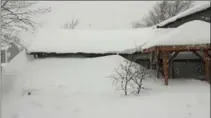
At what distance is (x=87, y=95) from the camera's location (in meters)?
13.1

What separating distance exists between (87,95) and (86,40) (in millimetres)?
8526

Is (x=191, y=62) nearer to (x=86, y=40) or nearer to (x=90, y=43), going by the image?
(x=90, y=43)

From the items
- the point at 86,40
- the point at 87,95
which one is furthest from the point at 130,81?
the point at 86,40

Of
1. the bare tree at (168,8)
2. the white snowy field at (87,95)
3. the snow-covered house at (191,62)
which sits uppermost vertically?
the bare tree at (168,8)

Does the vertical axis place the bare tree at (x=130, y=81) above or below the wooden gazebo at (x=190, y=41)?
below

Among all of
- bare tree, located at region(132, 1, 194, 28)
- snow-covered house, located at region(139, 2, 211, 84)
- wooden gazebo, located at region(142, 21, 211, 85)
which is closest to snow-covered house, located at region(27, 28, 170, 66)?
snow-covered house, located at region(139, 2, 211, 84)

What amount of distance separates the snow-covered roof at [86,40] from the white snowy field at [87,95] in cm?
135

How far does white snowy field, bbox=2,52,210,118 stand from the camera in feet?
35.6

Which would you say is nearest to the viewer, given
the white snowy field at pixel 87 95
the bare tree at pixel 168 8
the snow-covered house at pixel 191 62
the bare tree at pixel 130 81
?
the white snowy field at pixel 87 95

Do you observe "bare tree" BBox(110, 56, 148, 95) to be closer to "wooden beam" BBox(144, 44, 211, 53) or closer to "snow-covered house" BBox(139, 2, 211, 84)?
"wooden beam" BBox(144, 44, 211, 53)

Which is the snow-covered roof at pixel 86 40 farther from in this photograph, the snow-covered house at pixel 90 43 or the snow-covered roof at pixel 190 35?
the snow-covered roof at pixel 190 35

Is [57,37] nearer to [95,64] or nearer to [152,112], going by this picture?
[95,64]

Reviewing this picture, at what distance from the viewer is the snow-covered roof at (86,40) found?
19312mm

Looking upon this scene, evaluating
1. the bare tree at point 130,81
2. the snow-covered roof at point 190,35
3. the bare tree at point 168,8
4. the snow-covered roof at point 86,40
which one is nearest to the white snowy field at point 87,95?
the bare tree at point 130,81
